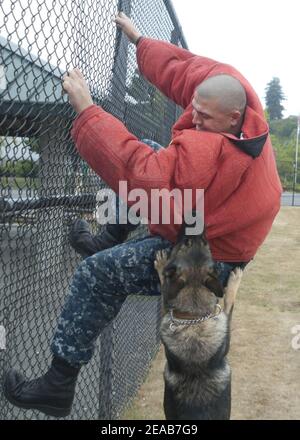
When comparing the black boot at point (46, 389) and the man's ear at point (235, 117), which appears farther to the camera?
the black boot at point (46, 389)

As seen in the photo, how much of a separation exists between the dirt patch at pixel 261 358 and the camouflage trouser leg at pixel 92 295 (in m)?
2.02

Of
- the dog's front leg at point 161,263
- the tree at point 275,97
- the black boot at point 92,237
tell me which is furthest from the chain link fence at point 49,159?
the tree at point 275,97

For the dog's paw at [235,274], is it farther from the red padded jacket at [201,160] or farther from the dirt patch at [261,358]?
the dirt patch at [261,358]

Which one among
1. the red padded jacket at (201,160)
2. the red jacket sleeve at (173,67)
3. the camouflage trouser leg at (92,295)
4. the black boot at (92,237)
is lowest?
the camouflage trouser leg at (92,295)

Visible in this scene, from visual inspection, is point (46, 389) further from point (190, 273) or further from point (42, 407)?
point (190, 273)

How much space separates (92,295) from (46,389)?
542 millimetres

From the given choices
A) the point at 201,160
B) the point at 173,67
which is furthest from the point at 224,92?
the point at 173,67

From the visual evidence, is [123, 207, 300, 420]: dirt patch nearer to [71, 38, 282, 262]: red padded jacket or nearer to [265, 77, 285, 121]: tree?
[71, 38, 282, 262]: red padded jacket

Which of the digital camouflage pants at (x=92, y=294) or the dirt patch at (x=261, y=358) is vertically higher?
the digital camouflage pants at (x=92, y=294)

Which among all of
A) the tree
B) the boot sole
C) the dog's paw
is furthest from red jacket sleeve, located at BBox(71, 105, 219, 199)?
the tree

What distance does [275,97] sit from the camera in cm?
8988

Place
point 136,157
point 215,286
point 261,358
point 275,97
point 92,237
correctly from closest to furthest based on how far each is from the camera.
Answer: point 136,157 < point 215,286 < point 92,237 < point 261,358 < point 275,97

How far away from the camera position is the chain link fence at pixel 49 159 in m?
2.52
